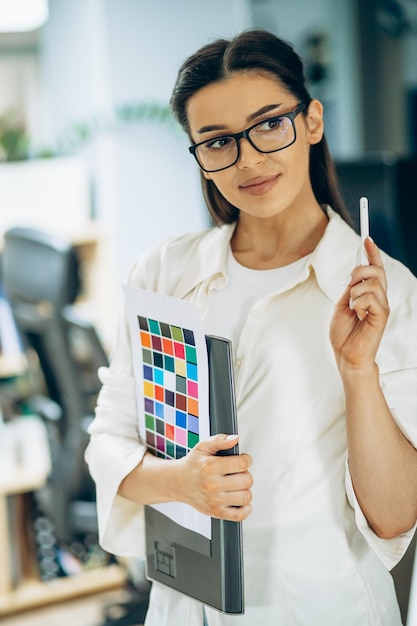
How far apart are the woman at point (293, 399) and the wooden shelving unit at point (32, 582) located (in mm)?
1709

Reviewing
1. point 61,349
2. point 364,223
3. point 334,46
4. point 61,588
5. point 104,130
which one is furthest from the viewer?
point 334,46

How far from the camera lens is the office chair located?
2.17 metres

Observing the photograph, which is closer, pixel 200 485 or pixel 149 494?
pixel 200 485

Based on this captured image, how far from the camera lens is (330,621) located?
1.06 metres

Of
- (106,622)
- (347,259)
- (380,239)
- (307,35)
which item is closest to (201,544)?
(347,259)

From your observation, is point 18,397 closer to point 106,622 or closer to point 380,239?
point 106,622

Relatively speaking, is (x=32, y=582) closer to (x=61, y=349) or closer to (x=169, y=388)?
(x=61, y=349)

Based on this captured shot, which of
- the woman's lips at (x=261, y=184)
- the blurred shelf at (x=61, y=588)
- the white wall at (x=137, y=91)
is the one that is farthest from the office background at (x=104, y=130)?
the woman's lips at (x=261, y=184)

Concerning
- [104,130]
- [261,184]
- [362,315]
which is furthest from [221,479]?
[104,130]

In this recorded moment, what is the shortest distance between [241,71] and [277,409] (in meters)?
0.41

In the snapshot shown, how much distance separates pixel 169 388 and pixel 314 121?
38 centimetres

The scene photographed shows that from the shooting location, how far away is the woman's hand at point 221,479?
0.98m

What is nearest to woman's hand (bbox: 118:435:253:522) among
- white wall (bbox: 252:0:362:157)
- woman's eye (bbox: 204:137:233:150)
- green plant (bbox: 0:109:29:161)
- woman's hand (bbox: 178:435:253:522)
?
woman's hand (bbox: 178:435:253:522)

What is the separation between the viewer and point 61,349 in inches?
87.5
